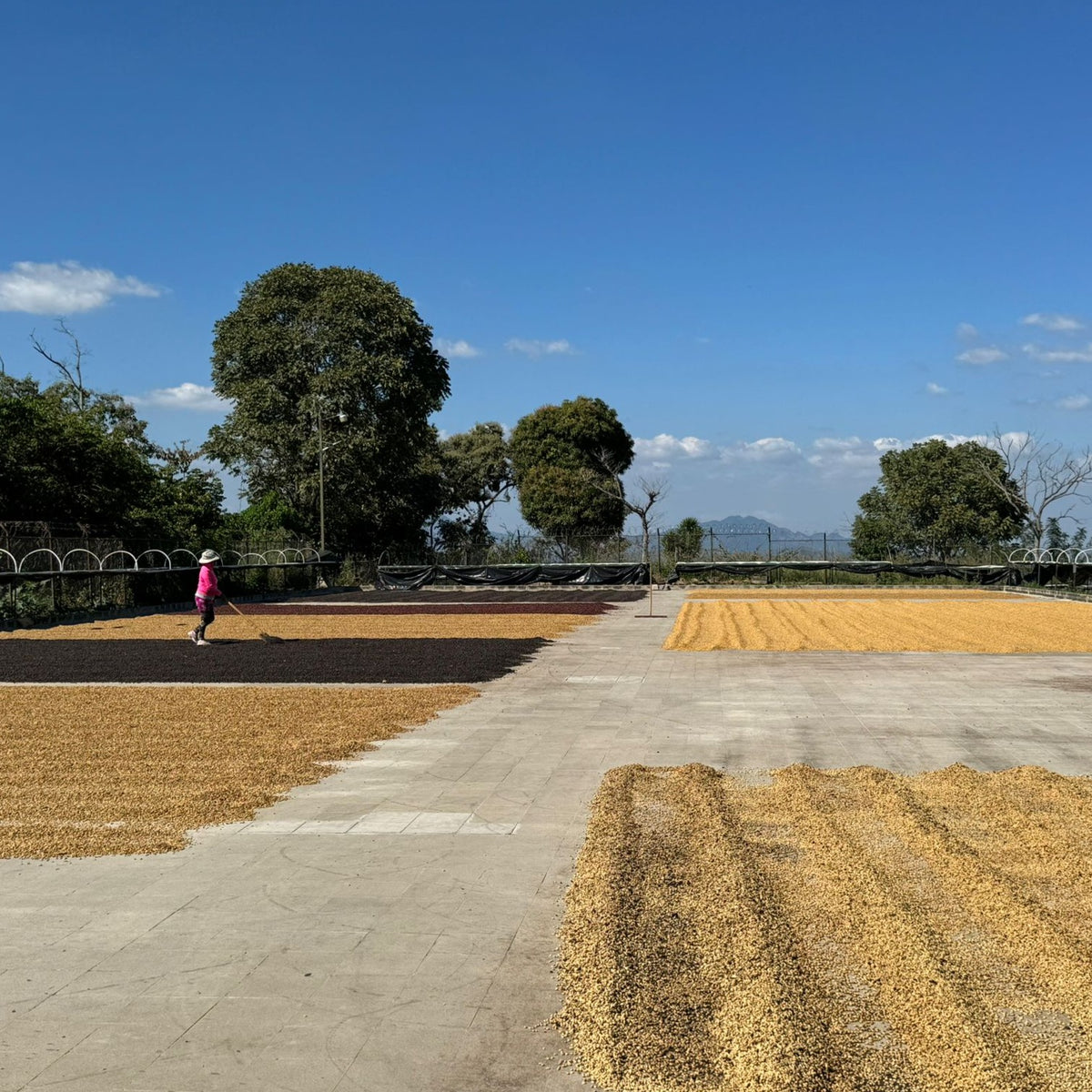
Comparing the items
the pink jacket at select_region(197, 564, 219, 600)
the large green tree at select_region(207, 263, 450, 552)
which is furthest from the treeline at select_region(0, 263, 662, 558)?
the pink jacket at select_region(197, 564, 219, 600)

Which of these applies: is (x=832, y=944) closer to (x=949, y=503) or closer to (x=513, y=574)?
(x=513, y=574)

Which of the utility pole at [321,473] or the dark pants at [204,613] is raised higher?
the utility pole at [321,473]

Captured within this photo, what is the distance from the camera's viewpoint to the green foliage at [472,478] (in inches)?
2201

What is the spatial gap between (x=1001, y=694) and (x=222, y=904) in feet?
28.6

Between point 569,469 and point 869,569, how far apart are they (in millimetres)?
18990

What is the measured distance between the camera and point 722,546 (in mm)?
41750

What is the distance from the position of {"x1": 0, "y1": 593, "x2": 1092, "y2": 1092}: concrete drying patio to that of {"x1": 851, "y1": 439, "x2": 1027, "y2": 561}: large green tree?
37306mm

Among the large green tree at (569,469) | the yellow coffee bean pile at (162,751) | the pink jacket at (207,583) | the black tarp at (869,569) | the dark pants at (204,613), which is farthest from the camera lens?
the large green tree at (569,469)

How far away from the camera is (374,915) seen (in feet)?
14.1

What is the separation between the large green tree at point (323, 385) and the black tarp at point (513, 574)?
5.03 meters

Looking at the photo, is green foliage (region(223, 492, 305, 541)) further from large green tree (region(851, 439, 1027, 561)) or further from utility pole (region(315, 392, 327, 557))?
large green tree (region(851, 439, 1027, 561))

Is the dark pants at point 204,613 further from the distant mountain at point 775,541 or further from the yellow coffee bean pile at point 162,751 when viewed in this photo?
the distant mountain at point 775,541

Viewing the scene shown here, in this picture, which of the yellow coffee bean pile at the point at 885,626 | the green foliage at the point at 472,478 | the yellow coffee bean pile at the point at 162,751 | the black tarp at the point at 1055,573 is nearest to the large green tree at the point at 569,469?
the green foliage at the point at 472,478

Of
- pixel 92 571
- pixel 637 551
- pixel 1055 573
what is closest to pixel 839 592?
pixel 1055 573
